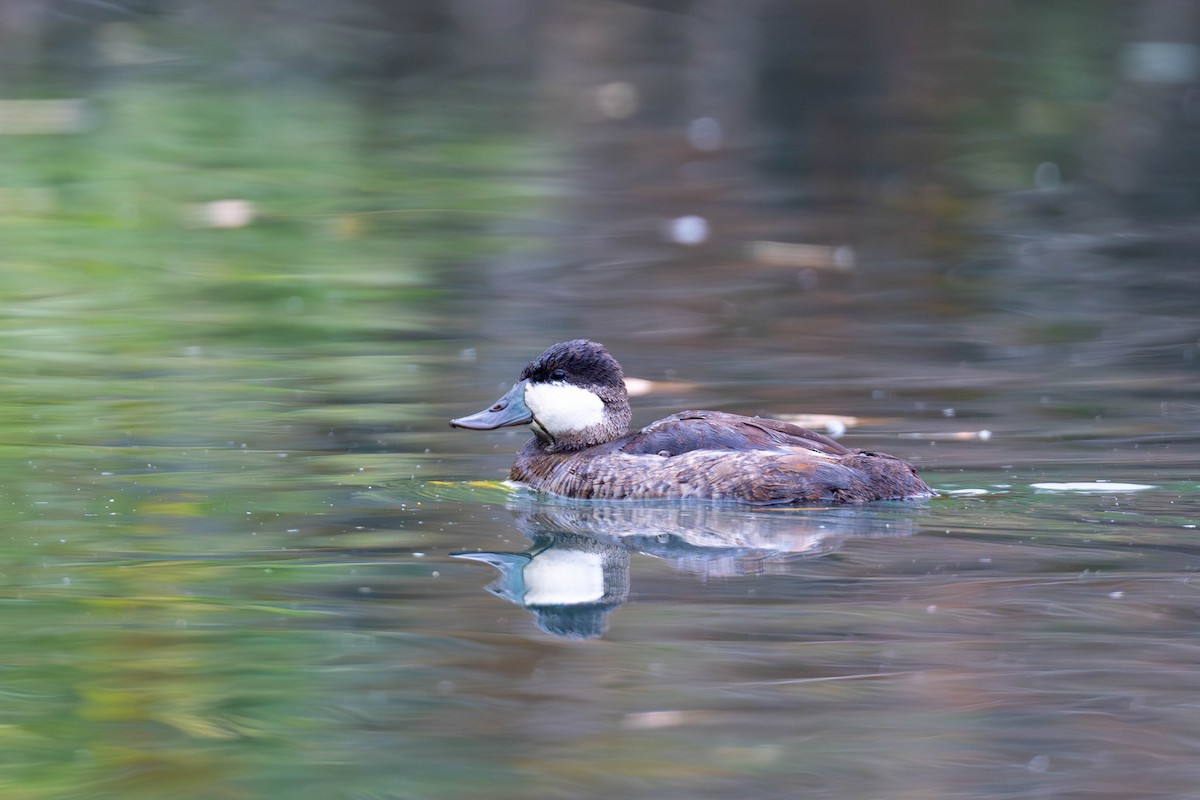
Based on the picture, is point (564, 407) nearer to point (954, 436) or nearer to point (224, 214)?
point (954, 436)

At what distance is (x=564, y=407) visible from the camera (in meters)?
7.56

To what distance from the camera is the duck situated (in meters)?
6.76

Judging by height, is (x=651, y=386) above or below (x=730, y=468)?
above

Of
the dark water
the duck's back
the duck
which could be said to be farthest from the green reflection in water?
the duck's back

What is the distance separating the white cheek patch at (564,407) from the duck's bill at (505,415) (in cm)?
3

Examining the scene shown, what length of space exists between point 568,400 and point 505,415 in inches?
10.5

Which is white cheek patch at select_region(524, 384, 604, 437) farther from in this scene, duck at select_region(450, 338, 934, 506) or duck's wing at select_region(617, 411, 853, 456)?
duck's wing at select_region(617, 411, 853, 456)

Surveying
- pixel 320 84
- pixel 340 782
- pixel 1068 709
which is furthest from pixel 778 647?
pixel 320 84

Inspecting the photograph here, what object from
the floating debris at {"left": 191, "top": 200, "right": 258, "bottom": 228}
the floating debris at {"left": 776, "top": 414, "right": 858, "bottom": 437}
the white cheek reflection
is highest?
the floating debris at {"left": 191, "top": 200, "right": 258, "bottom": 228}

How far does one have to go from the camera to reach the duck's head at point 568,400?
24.7ft

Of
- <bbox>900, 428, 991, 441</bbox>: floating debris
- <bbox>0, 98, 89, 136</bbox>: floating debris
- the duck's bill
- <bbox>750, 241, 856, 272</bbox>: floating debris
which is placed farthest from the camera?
<bbox>0, 98, 89, 136</bbox>: floating debris

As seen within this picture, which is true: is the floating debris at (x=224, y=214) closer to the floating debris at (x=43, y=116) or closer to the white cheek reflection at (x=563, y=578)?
the floating debris at (x=43, y=116)

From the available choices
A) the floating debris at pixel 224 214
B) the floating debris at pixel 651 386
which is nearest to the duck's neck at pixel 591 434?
the floating debris at pixel 651 386

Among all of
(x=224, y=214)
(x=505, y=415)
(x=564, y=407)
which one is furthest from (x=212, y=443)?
(x=224, y=214)
